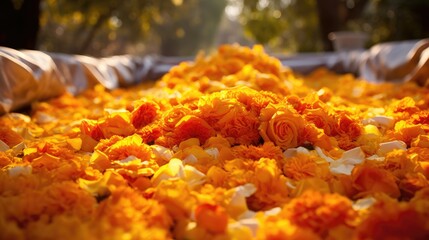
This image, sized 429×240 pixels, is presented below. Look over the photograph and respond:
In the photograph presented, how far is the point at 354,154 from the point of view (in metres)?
1.52

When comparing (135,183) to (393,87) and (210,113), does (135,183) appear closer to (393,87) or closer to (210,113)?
(210,113)

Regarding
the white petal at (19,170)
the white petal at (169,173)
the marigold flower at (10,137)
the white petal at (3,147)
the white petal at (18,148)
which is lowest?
the marigold flower at (10,137)

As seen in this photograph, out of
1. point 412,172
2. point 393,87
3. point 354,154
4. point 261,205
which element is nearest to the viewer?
point 261,205

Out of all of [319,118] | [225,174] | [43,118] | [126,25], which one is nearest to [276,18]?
[126,25]

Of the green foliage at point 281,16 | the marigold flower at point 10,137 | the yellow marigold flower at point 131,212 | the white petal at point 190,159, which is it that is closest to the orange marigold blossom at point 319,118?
the white petal at point 190,159

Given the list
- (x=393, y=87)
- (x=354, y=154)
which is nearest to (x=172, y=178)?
(x=354, y=154)

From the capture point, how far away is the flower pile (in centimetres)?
97

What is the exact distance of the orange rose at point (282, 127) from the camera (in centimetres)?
154

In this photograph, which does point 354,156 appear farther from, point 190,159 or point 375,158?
point 190,159

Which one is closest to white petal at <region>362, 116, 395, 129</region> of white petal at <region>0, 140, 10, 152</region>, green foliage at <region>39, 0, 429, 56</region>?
white petal at <region>0, 140, 10, 152</region>

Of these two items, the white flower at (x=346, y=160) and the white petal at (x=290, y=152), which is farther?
the white petal at (x=290, y=152)

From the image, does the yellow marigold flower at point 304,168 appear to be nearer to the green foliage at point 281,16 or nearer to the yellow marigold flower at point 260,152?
the yellow marigold flower at point 260,152

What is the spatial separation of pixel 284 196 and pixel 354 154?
1.42 ft

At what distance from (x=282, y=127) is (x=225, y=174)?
1.16 ft
